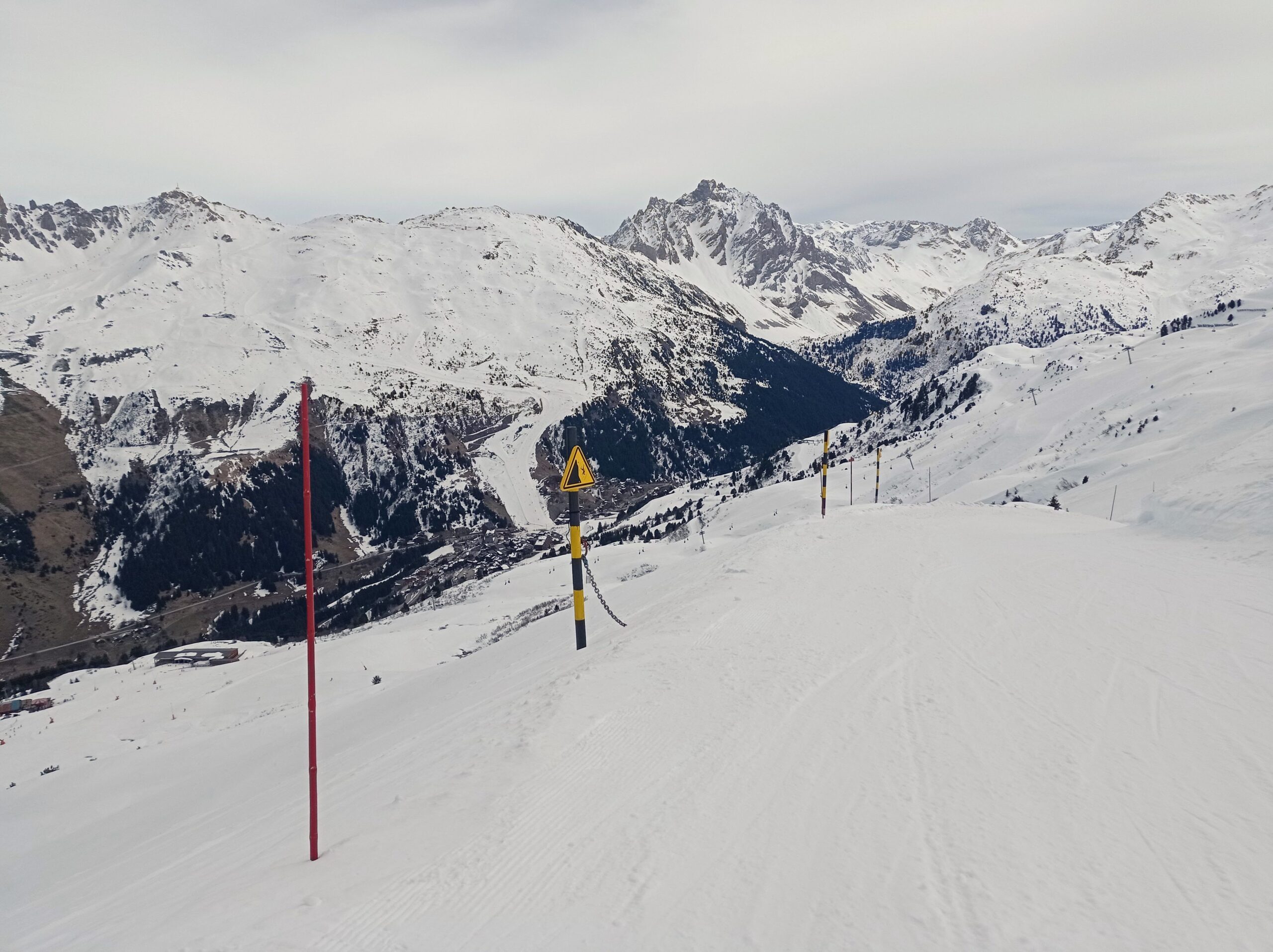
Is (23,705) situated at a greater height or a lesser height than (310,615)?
lesser

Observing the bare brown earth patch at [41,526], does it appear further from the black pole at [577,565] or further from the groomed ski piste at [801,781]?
the black pole at [577,565]

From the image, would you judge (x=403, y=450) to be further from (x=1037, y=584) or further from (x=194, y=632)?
(x=1037, y=584)

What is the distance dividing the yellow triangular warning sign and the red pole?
583cm

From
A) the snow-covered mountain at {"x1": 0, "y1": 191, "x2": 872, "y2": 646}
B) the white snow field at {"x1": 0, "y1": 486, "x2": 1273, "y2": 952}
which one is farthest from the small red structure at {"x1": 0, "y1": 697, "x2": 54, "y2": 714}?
the snow-covered mountain at {"x1": 0, "y1": 191, "x2": 872, "y2": 646}

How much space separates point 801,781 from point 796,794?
0.24 metres

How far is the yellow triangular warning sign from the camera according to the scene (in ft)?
44.3

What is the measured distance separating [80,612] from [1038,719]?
437 ft

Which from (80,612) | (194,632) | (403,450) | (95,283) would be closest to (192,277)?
(95,283)

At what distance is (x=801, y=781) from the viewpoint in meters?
6.79

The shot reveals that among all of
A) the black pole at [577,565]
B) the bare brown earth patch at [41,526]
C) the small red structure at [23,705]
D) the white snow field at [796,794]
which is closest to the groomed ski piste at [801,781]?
the white snow field at [796,794]

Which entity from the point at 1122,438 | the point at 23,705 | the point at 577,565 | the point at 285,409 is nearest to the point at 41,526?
the point at 285,409

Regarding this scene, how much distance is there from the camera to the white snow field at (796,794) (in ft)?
16.5

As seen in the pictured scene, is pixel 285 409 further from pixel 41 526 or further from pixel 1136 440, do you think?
pixel 1136 440

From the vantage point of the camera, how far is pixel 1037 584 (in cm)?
1395
